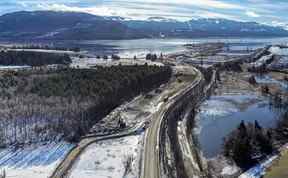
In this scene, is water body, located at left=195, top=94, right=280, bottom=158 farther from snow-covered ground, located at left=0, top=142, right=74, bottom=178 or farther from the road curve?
snow-covered ground, located at left=0, top=142, right=74, bottom=178

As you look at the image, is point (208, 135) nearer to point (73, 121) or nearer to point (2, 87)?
point (73, 121)

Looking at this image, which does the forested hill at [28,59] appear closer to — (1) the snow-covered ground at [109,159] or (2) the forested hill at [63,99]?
(2) the forested hill at [63,99]

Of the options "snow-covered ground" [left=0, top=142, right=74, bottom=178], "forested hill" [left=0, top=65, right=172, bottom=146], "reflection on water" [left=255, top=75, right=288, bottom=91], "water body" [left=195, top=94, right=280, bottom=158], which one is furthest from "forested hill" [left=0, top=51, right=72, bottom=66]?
"snow-covered ground" [left=0, top=142, right=74, bottom=178]

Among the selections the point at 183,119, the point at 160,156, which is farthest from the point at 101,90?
the point at 160,156

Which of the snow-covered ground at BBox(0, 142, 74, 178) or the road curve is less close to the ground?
the road curve

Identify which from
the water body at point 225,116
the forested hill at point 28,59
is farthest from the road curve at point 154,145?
the forested hill at point 28,59
